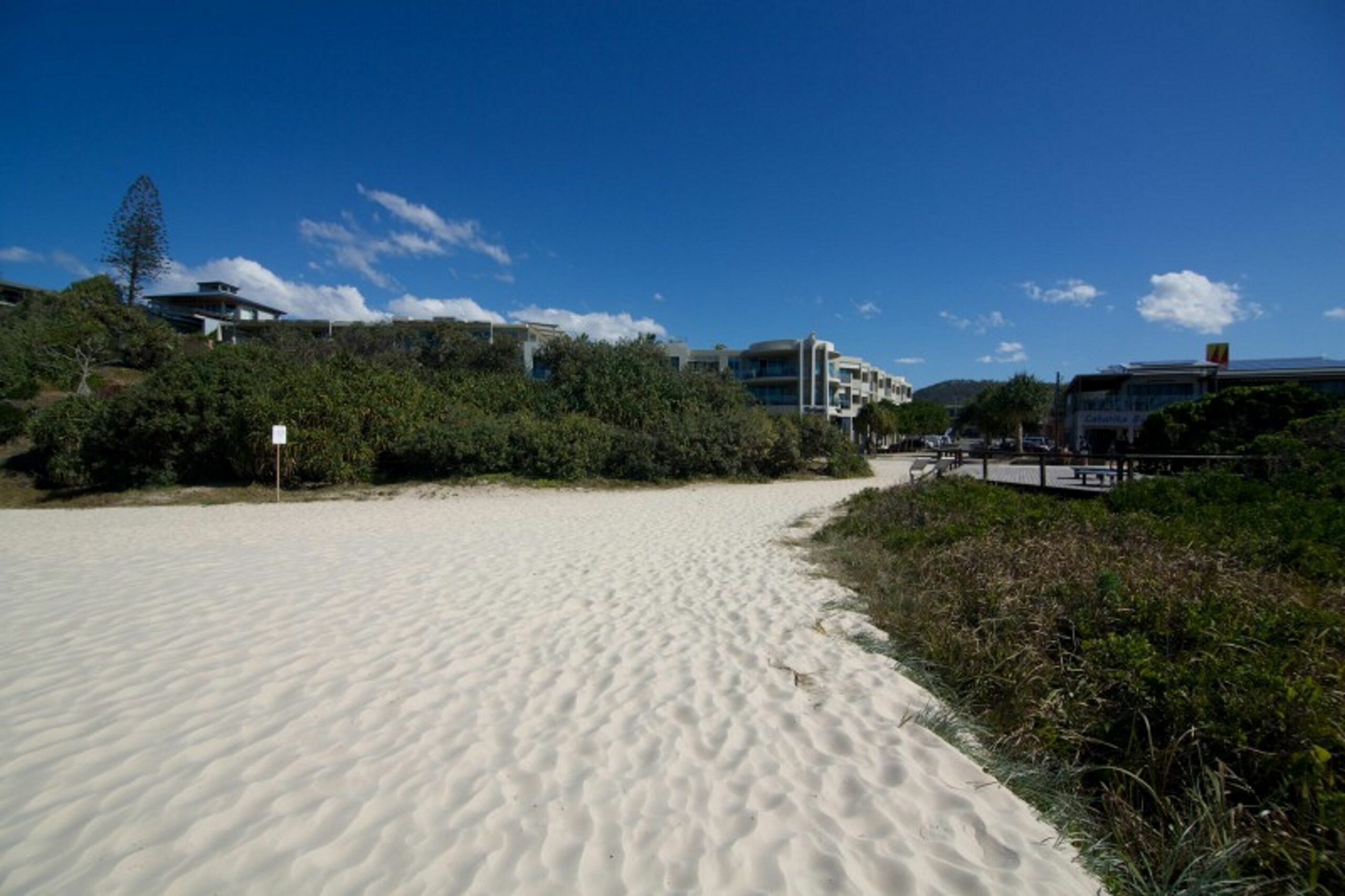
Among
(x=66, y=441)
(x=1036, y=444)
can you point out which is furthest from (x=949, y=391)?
(x=66, y=441)

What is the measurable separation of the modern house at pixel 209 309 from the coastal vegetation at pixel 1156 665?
80922mm

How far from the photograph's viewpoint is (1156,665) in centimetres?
321

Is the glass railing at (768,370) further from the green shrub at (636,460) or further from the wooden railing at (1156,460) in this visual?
the wooden railing at (1156,460)

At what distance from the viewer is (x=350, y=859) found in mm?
2203

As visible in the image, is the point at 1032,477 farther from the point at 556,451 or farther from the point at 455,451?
the point at 455,451

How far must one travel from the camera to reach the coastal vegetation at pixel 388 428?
16984mm

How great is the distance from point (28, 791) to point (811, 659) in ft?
14.2

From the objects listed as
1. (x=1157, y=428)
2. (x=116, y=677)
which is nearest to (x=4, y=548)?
(x=116, y=677)

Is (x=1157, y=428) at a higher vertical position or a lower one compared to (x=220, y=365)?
lower

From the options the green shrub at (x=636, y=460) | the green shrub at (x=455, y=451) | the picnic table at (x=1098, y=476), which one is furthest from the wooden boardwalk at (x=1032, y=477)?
the green shrub at (x=455, y=451)

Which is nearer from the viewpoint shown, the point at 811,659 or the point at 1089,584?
the point at 811,659

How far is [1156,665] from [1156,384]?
53.0m

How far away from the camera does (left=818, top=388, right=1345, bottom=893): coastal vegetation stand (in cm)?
229

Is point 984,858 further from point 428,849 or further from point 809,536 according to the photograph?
point 809,536
